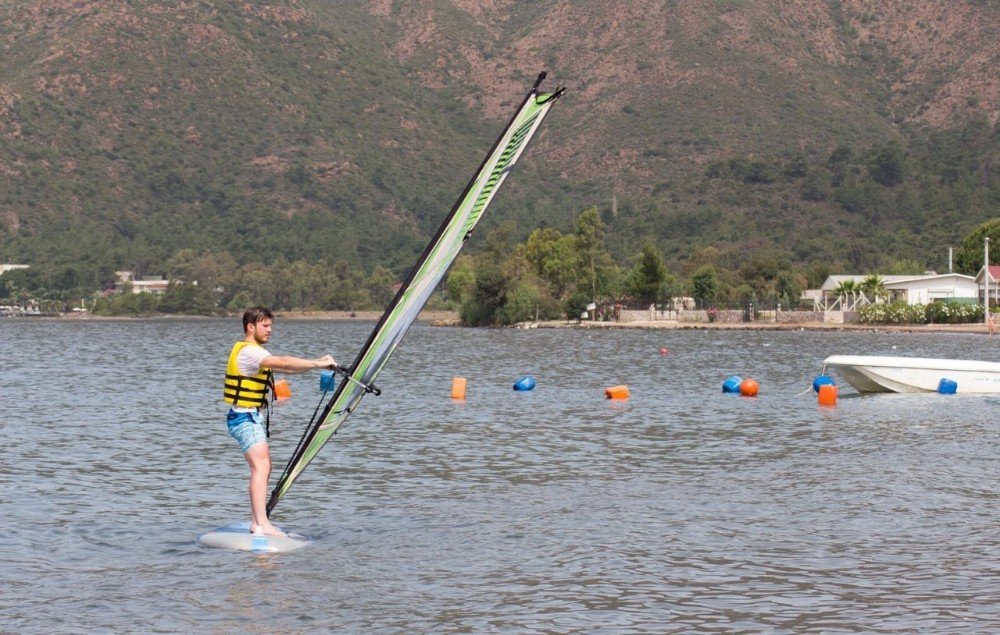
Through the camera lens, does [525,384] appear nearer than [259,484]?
No

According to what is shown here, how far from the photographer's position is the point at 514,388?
42.8 metres

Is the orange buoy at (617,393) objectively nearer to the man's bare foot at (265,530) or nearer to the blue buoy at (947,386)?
the blue buoy at (947,386)

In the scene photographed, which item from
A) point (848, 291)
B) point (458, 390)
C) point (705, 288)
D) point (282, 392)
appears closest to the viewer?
point (458, 390)

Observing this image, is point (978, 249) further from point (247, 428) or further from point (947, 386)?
point (247, 428)

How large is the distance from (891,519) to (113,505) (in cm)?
990

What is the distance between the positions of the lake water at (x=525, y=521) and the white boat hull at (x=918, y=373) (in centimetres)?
193

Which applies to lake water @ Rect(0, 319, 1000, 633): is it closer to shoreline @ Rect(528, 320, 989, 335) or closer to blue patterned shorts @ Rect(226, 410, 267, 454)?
blue patterned shorts @ Rect(226, 410, 267, 454)

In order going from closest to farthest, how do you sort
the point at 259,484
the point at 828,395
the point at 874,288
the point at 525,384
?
1. the point at 259,484
2. the point at 828,395
3. the point at 525,384
4. the point at 874,288

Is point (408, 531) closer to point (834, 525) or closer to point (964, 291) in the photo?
point (834, 525)

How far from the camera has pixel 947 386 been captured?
3750 cm

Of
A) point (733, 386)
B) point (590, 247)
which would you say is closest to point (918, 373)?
point (733, 386)

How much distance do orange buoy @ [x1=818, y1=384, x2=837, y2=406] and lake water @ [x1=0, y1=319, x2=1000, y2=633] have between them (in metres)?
0.38

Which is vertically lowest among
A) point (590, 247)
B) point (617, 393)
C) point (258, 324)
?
point (617, 393)

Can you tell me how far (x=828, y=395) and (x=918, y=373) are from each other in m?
4.09
